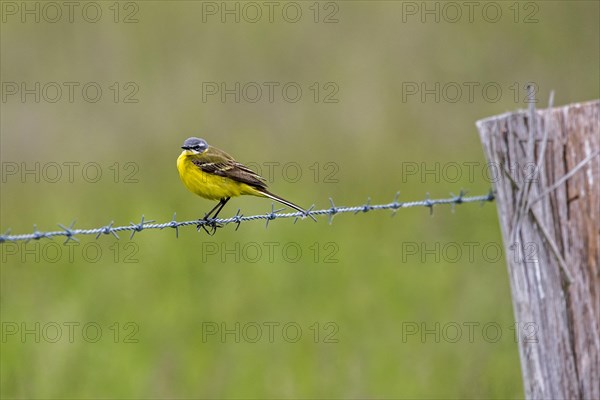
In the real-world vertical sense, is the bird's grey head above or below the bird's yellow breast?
above

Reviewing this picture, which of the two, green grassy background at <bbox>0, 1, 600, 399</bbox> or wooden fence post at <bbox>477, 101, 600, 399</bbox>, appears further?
green grassy background at <bbox>0, 1, 600, 399</bbox>

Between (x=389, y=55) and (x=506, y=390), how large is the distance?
6.64 meters

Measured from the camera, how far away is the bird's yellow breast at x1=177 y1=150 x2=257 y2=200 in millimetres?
6438

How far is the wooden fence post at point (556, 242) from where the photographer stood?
4.11 meters

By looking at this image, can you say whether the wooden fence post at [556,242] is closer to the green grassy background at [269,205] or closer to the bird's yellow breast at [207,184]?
the bird's yellow breast at [207,184]

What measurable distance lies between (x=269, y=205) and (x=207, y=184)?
11.1 ft

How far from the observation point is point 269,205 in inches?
385

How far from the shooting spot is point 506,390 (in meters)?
7.38

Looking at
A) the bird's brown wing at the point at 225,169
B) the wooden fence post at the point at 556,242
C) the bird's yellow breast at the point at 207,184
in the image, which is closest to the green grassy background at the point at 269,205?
the bird's yellow breast at the point at 207,184

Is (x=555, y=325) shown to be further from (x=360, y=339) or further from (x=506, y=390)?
(x=360, y=339)

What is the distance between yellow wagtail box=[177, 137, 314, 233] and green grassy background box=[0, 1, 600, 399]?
1.69m

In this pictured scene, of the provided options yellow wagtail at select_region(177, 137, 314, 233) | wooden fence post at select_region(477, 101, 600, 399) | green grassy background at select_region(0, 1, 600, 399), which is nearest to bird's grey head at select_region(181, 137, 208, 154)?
yellow wagtail at select_region(177, 137, 314, 233)

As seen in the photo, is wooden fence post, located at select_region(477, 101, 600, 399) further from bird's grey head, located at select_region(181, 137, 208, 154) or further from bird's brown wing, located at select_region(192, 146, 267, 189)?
bird's grey head, located at select_region(181, 137, 208, 154)

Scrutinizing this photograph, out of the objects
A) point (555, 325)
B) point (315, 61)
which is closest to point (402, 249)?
point (315, 61)
